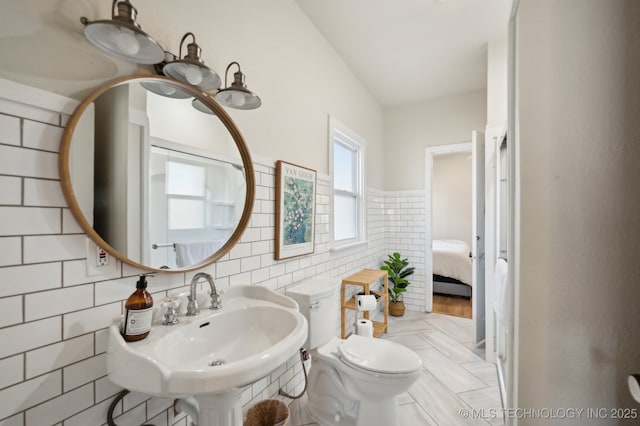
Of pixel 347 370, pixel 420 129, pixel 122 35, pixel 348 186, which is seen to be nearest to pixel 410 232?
pixel 348 186

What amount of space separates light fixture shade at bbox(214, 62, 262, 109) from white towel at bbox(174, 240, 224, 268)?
694 mm

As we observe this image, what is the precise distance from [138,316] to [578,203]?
146 centimetres

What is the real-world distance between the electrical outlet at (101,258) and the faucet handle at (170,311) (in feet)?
0.83

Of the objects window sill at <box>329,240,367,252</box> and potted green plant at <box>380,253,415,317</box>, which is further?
potted green plant at <box>380,253,415,317</box>

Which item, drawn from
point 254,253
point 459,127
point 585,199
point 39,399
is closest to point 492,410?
point 585,199

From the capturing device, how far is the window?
2736 millimetres

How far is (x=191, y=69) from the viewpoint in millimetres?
1066

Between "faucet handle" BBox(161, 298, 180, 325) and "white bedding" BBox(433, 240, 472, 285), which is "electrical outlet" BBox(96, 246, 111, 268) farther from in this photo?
"white bedding" BBox(433, 240, 472, 285)

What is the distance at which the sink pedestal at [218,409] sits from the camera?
2.92 feet

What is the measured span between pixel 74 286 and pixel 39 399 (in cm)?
32

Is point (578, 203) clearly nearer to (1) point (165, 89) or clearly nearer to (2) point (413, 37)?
(1) point (165, 89)

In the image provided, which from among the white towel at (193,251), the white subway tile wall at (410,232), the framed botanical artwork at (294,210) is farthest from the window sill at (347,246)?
the white towel at (193,251)

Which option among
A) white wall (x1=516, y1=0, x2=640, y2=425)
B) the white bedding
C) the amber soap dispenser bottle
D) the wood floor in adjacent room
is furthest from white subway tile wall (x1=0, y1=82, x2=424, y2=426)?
the white bedding

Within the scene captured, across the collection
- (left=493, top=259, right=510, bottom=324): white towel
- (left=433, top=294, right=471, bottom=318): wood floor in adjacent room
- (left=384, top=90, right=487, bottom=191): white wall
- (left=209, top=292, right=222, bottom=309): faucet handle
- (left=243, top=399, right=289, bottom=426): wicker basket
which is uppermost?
(left=384, top=90, right=487, bottom=191): white wall
